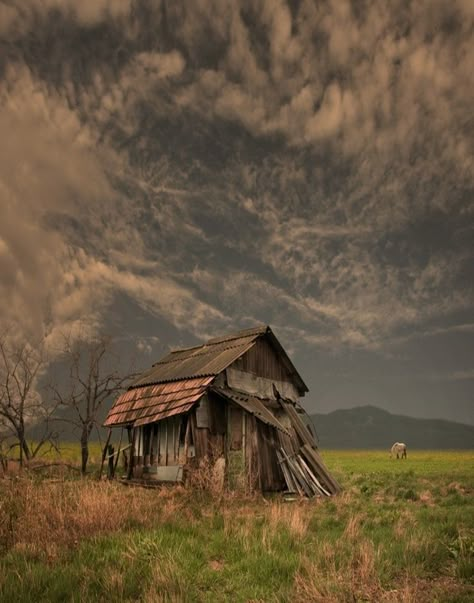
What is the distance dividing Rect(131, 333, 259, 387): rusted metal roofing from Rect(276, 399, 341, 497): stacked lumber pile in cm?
366

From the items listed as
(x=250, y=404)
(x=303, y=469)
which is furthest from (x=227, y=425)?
(x=303, y=469)

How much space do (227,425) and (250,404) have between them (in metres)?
1.17

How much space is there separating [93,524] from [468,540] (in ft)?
20.6

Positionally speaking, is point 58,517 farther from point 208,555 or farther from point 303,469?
point 303,469

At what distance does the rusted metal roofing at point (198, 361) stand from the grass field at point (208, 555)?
25.8 ft

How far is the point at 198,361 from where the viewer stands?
2070 cm

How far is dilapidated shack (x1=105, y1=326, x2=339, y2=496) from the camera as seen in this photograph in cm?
1716

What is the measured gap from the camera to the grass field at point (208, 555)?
18.8 ft

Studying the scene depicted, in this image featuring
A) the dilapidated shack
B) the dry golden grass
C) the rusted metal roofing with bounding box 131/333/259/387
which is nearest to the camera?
the dry golden grass

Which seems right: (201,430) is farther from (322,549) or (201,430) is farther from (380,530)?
(322,549)

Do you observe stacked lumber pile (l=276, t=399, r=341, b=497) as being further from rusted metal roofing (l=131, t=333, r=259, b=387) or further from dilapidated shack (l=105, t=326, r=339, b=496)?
rusted metal roofing (l=131, t=333, r=259, b=387)

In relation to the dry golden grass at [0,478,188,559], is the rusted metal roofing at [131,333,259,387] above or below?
above

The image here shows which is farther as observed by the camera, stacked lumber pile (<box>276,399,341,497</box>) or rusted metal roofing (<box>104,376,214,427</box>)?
stacked lumber pile (<box>276,399,341,497</box>)

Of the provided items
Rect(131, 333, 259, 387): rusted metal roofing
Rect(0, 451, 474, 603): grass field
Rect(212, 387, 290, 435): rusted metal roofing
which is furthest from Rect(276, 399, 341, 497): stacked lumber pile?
Rect(0, 451, 474, 603): grass field
